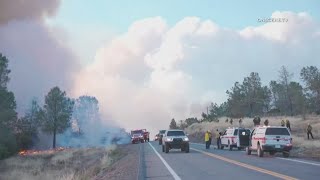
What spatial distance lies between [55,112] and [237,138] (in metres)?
58.9

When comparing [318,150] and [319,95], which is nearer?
[318,150]

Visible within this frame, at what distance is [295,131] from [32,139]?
2098 inches

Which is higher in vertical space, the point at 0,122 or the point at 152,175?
the point at 0,122

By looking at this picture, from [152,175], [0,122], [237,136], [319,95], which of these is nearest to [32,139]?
[0,122]

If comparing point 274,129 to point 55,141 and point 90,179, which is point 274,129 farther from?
point 55,141

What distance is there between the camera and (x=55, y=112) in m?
95.3

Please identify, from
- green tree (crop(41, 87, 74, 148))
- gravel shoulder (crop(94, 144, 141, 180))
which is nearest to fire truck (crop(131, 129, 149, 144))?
green tree (crop(41, 87, 74, 148))

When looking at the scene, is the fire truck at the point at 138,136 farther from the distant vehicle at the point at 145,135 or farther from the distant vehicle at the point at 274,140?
the distant vehicle at the point at 274,140

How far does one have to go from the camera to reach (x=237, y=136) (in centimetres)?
4206

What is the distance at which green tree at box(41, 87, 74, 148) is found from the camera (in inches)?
3713

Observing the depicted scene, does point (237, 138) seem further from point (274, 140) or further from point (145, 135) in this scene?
point (145, 135)

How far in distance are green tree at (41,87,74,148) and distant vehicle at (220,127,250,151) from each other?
180 feet

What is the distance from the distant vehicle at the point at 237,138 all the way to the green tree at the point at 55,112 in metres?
54.8

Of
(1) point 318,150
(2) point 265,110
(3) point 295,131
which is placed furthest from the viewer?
(2) point 265,110
